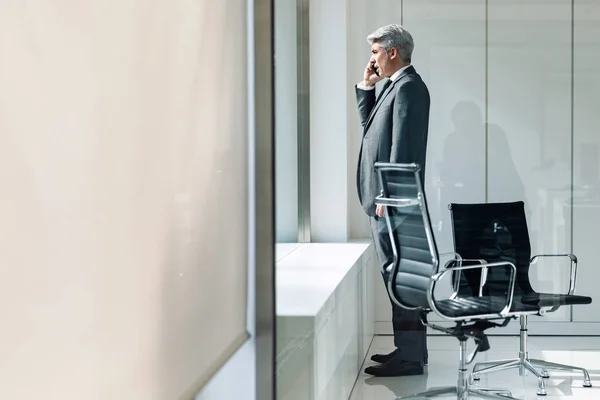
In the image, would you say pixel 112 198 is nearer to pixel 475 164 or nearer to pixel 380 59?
pixel 380 59

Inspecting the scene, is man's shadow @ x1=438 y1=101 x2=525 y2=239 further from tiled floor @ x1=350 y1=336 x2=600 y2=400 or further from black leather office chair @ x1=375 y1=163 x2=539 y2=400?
tiled floor @ x1=350 y1=336 x2=600 y2=400

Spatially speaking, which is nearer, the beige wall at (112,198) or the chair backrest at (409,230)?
the beige wall at (112,198)

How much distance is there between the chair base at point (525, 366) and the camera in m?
2.39

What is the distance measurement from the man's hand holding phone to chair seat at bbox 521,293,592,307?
2.70 ft

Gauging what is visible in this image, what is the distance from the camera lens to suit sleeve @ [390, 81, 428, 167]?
7.77ft

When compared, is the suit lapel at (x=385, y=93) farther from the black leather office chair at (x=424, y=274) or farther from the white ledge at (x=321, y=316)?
the white ledge at (x=321, y=316)

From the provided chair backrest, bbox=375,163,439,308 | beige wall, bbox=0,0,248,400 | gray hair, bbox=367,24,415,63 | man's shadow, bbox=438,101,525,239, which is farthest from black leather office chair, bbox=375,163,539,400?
beige wall, bbox=0,0,248,400

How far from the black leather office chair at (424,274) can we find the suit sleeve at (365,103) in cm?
16

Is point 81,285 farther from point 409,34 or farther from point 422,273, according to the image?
point 409,34

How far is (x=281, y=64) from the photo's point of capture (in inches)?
95.7

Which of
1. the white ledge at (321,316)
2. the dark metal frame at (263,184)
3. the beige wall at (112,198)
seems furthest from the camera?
the white ledge at (321,316)

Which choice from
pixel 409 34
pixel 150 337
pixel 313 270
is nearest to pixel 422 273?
pixel 313 270

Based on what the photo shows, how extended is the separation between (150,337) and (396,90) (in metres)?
1.26

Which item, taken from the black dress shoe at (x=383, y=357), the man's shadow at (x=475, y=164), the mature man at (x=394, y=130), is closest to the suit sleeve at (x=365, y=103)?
the mature man at (x=394, y=130)
